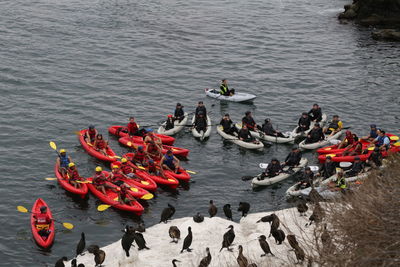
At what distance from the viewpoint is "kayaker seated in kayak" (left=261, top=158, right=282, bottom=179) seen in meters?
34.3

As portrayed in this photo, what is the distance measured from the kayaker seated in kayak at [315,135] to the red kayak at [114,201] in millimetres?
12931

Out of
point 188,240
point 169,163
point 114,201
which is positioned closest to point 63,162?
point 114,201

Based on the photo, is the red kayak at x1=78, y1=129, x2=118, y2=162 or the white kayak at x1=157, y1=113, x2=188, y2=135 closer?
the red kayak at x1=78, y1=129, x2=118, y2=162

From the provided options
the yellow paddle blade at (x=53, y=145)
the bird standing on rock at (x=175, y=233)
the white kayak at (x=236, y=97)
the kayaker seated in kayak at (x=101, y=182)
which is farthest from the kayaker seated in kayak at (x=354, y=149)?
the yellow paddle blade at (x=53, y=145)

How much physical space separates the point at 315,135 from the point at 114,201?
13989 mm

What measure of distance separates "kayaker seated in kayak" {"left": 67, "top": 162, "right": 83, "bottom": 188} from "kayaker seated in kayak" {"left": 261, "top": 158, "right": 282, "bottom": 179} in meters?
9.99

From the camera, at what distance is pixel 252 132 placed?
1608 inches

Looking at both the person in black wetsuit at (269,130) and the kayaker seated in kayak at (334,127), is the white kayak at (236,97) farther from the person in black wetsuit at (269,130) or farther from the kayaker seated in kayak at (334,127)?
the kayaker seated in kayak at (334,127)

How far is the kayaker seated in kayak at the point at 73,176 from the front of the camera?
33.1 metres

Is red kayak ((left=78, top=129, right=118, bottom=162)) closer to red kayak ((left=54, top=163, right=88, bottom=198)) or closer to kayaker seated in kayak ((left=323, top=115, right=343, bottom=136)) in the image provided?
red kayak ((left=54, top=163, right=88, bottom=198))

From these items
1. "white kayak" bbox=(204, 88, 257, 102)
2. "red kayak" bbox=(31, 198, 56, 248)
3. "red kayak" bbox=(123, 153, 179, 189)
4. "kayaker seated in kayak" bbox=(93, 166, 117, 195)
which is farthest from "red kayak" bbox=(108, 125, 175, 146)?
"red kayak" bbox=(31, 198, 56, 248)

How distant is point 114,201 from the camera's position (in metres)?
31.8

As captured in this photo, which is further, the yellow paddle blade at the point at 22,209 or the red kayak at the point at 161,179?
the red kayak at the point at 161,179

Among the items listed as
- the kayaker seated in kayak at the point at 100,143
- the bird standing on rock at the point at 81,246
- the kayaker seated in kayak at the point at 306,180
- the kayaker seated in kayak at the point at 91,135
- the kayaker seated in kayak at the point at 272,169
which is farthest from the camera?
the kayaker seated in kayak at the point at 91,135
